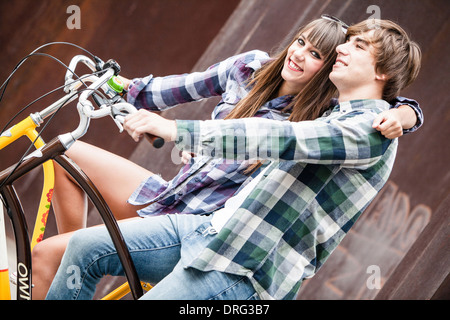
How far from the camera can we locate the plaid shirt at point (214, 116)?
6.48 ft

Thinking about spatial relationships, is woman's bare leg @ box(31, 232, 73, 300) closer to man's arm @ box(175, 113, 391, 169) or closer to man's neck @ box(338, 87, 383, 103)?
man's arm @ box(175, 113, 391, 169)

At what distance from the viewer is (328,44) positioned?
191cm

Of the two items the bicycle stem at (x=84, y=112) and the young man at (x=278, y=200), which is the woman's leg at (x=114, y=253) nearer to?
the young man at (x=278, y=200)

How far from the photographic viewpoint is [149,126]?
4.36 feet

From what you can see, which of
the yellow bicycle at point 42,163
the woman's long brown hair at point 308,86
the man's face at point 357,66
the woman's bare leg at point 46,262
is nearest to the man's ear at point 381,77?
the man's face at point 357,66

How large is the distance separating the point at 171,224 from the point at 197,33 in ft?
5.99

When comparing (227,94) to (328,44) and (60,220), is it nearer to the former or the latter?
(328,44)

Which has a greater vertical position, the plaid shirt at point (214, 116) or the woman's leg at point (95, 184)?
the plaid shirt at point (214, 116)

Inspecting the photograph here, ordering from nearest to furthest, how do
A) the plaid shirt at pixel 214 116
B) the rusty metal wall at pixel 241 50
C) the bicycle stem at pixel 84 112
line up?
the bicycle stem at pixel 84 112
the plaid shirt at pixel 214 116
the rusty metal wall at pixel 241 50

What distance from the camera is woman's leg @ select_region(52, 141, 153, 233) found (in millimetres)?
2008

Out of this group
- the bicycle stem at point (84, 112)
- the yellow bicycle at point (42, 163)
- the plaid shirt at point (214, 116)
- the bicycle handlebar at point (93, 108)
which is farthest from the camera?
the plaid shirt at point (214, 116)

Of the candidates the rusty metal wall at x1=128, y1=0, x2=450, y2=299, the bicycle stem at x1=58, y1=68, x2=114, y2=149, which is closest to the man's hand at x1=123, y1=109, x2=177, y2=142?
the bicycle stem at x1=58, y1=68, x2=114, y2=149

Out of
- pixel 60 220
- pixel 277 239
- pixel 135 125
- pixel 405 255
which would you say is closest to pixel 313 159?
pixel 277 239

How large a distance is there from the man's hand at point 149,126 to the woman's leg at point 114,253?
0.52 meters
